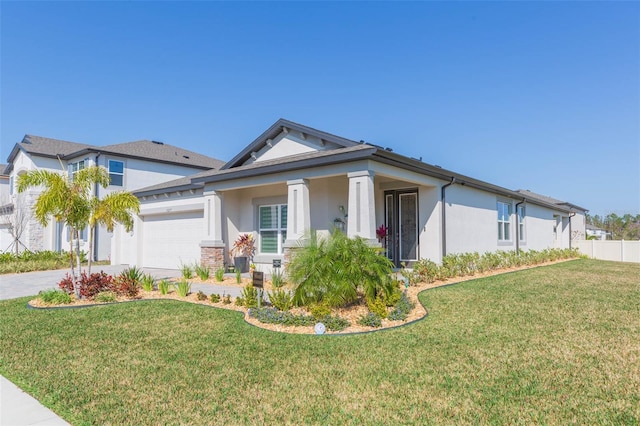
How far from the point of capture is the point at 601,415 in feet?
11.1

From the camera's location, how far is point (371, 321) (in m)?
6.36

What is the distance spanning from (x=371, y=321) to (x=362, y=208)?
383 cm

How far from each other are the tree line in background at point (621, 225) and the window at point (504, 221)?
2783 centimetres

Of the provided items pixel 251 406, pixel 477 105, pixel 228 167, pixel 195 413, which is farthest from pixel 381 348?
pixel 477 105

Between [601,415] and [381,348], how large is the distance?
8.36 ft

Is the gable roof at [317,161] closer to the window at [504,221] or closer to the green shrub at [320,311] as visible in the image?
the window at [504,221]

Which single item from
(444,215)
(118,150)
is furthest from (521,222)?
(118,150)

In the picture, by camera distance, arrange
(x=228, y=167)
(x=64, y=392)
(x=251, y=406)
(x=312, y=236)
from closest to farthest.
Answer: (x=251, y=406) < (x=64, y=392) < (x=312, y=236) < (x=228, y=167)

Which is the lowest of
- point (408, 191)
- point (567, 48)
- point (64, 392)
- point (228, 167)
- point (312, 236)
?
point (64, 392)

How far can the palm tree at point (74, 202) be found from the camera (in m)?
8.81

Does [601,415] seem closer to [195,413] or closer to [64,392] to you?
[195,413]

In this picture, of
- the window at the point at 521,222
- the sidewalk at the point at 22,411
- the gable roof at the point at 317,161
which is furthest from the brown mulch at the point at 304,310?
the window at the point at 521,222

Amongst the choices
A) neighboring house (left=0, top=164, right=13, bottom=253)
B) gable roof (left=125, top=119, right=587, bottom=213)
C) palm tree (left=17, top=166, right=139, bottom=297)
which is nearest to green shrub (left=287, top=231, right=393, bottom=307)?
gable roof (left=125, top=119, right=587, bottom=213)

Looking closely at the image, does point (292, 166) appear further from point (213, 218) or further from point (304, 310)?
point (304, 310)
